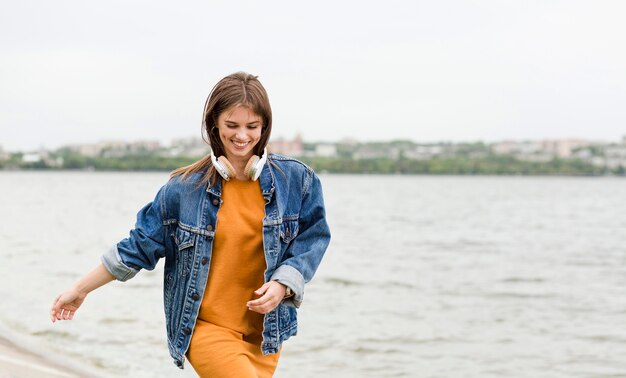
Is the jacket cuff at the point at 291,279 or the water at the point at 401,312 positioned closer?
the jacket cuff at the point at 291,279

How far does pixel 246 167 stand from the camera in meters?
3.46

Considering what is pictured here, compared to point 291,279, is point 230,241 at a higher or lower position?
higher

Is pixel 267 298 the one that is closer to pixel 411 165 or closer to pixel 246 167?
pixel 246 167

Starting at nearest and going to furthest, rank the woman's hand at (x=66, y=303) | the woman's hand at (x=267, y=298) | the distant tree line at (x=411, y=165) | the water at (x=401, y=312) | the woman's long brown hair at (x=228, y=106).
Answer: the woman's hand at (x=267, y=298), the woman's long brown hair at (x=228, y=106), the woman's hand at (x=66, y=303), the water at (x=401, y=312), the distant tree line at (x=411, y=165)

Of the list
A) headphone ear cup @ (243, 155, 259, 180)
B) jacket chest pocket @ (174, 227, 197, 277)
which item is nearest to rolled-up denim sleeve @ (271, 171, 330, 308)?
headphone ear cup @ (243, 155, 259, 180)

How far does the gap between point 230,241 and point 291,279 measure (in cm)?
29

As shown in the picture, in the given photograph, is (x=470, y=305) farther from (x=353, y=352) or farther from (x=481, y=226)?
(x=481, y=226)

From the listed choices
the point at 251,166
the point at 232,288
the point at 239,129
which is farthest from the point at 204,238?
the point at 239,129

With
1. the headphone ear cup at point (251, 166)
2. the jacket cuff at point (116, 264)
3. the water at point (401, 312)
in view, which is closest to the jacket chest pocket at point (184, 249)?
the jacket cuff at point (116, 264)

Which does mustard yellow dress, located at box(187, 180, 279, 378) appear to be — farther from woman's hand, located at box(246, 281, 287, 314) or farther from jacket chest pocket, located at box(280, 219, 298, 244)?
woman's hand, located at box(246, 281, 287, 314)

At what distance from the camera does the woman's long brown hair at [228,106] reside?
11.3ft

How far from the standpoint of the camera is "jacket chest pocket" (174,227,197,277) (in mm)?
3494

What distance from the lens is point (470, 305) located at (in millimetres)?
15898

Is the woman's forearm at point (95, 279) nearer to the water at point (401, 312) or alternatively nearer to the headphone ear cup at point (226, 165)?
the headphone ear cup at point (226, 165)
